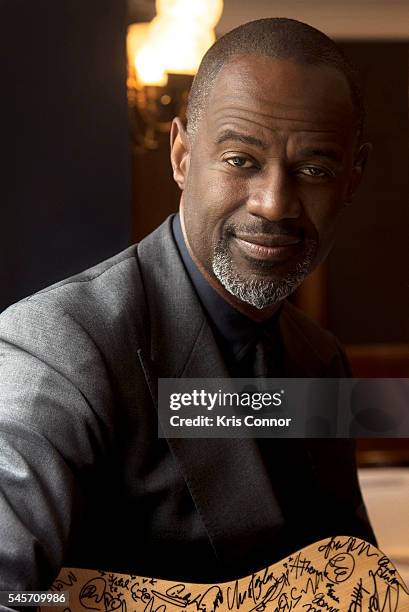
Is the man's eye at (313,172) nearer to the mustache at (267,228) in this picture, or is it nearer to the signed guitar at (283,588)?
the mustache at (267,228)

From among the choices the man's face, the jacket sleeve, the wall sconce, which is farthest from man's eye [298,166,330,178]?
the jacket sleeve

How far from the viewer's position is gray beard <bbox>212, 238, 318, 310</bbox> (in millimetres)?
715

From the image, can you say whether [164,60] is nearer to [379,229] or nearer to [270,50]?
[270,50]

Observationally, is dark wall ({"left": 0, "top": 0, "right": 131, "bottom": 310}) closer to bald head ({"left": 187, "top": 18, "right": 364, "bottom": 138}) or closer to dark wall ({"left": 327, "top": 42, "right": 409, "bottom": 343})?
bald head ({"left": 187, "top": 18, "right": 364, "bottom": 138})

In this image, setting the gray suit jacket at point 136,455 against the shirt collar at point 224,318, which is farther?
the shirt collar at point 224,318

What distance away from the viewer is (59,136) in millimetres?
710

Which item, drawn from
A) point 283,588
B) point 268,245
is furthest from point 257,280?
point 283,588

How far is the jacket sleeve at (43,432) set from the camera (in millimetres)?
615

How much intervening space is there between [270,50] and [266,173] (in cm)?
10

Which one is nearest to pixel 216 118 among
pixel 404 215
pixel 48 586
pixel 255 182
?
pixel 255 182

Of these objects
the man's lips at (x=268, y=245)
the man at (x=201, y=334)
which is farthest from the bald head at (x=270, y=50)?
the man's lips at (x=268, y=245)

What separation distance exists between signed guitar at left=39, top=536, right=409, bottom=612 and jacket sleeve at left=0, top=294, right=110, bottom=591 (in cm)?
5

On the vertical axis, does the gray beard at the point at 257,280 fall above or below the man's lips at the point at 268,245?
below

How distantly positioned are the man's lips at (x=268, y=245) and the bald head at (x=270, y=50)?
103mm
